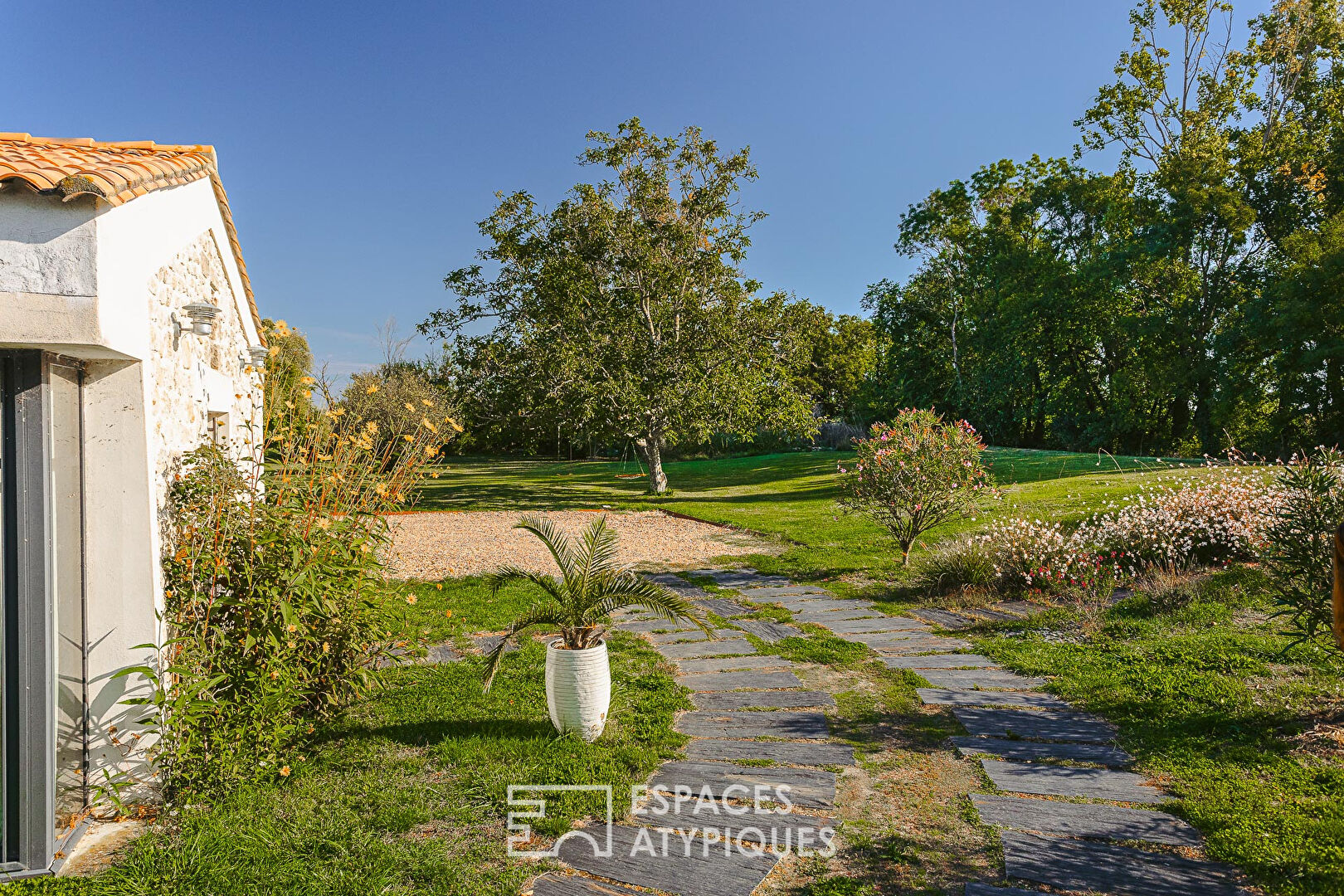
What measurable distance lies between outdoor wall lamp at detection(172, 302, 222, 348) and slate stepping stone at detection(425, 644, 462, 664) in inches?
113

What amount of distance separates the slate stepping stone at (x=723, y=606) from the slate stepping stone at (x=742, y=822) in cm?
378

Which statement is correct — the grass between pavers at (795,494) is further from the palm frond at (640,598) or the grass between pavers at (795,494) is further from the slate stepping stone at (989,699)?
the slate stepping stone at (989,699)

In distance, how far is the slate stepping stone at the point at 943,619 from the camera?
22.1ft

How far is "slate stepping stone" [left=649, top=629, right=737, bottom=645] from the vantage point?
6469mm

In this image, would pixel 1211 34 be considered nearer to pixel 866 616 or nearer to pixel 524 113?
pixel 524 113

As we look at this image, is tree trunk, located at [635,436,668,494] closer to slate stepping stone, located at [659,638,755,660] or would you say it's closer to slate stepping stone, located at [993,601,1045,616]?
slate stepping stone, located at [993,601,1045,616]

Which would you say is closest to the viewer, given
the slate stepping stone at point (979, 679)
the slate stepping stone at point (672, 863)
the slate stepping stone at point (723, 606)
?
the slate stepping stone at point (672, 863)

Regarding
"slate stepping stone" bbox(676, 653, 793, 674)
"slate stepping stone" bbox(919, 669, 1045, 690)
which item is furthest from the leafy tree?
"slate stepping stone" bbox(919, 669, 1045, 690)

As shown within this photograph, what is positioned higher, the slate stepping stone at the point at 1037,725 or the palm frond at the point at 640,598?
the palm frond at the point at 640,598

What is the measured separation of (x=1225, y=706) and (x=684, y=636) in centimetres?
395

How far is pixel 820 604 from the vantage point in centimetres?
764

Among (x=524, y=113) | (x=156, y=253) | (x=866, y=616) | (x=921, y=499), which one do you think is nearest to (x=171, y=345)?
(x=156, y=253)

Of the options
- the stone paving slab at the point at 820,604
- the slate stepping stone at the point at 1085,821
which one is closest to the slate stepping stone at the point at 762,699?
the slate stepping stone at the point at 1085,821

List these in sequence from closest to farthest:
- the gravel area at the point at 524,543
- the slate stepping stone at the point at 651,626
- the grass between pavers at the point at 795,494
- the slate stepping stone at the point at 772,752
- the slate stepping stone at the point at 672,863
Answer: the slate stepping stone at the point at 672,863
the slate stepping stone at the point at 772,752
the slate stepping stone at the point at 651,626
the gravel area at the point at 524,543
the grass between pavers at the point at 795,494
